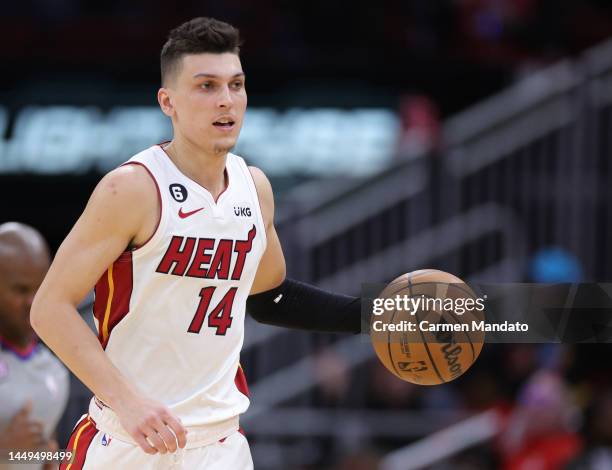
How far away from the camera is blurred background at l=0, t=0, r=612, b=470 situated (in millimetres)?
9242

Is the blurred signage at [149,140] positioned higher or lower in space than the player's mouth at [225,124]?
higher

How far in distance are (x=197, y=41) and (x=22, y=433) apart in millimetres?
1970

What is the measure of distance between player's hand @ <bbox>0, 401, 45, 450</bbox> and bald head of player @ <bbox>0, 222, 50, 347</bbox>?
0.43 m

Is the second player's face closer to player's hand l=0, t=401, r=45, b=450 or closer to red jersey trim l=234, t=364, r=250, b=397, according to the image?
red jersey trim l=234, t=364, r=250, b=397

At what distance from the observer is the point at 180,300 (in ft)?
14.8

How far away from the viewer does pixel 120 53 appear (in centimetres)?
1308

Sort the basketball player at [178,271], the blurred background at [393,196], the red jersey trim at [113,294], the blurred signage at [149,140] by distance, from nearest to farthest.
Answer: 1. the basketball player at [178,271]
2. the red jersey trim at [113,294]
3. the blurred background at [393,196]
4. the blurred signage at [149,140]

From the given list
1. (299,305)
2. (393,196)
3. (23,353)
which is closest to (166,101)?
(299,305)

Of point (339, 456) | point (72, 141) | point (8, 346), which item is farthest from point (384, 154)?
point (8, 346)

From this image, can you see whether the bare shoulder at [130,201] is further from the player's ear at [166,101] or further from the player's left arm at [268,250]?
the player's left arm at [268,250]

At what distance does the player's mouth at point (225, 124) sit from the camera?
4.59 metres

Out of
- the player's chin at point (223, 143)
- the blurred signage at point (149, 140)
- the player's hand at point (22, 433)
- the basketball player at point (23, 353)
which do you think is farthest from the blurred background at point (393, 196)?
the player's chin at point (223, 143)

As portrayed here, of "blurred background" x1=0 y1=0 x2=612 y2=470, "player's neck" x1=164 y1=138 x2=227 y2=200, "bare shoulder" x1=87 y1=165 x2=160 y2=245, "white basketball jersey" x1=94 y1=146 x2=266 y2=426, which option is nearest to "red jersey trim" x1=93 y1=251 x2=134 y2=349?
"white basketball jersey" x1=94 y1=146 x2=266 y2=426

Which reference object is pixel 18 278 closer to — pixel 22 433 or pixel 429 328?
pixel 22 433
